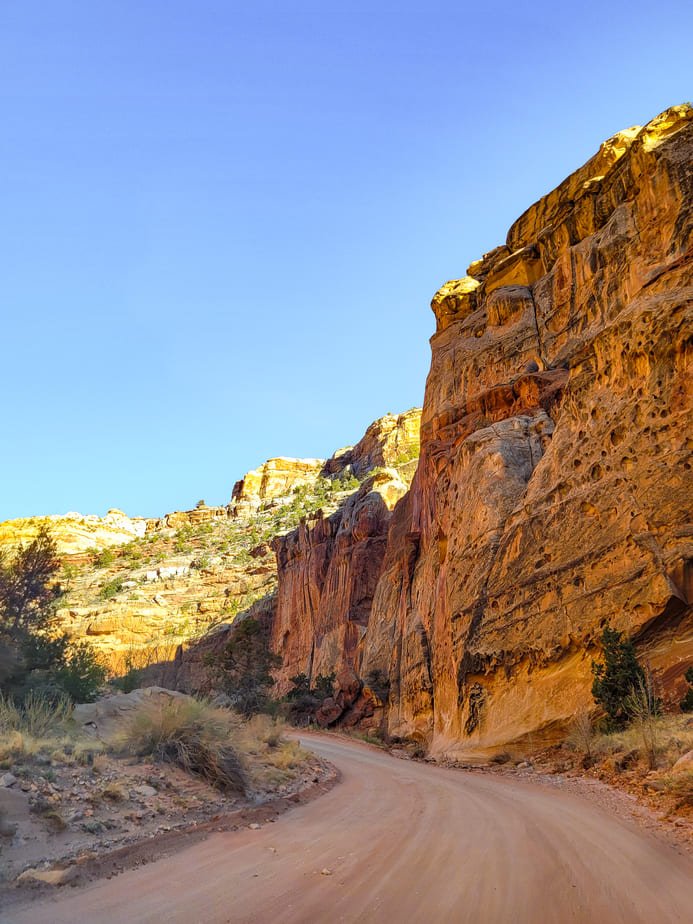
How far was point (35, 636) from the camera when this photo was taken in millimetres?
21547

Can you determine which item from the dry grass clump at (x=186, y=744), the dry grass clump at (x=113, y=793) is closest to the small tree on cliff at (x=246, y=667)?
the dry grass clump at (x=186, y=744)

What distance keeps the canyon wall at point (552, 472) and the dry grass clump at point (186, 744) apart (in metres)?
10.1

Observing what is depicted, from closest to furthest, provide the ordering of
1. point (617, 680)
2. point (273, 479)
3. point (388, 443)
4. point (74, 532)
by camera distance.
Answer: point (617, 680), point (388, 443), point (74, 532), point (273, 479)

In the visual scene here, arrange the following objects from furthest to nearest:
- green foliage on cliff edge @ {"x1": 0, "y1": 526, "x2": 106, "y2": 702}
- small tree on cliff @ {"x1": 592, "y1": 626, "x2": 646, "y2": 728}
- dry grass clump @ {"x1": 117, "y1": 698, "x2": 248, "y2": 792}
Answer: green foliage on cliff edge @ {"x1": 0, "y1": 526, "x2": 106, "y2": 702}, small tree on cliff @ {"x1": 592, "y1": 626, "x2": 646, "y2": 728}, dry grass clump @ {"x1": 117, "y1": 698, "x2": 248, "y2": 792}

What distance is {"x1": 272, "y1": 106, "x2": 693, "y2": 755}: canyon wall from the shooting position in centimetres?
1667

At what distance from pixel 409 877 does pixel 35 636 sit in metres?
20.1

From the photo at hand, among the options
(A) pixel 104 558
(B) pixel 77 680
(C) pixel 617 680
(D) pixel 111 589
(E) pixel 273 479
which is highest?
(E) pixel 273 479

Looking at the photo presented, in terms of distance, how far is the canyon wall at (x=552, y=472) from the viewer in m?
16.7

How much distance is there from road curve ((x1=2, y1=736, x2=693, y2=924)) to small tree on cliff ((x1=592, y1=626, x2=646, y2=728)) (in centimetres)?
603

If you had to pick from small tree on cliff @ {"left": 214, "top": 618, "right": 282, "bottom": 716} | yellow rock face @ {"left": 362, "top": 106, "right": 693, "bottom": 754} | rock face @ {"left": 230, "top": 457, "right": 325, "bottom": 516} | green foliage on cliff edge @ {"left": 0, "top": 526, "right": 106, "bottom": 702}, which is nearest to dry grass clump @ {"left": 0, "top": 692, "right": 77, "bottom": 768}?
green foliage on cliff edge @ {"left": 0, "top": 526, "right": 106, "bottom": 702}

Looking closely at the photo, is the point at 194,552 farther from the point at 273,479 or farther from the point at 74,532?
the point at 273,479

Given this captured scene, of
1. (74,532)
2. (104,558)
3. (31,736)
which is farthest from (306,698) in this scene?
(74,532)

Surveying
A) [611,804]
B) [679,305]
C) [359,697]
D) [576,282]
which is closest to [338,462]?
[359,697]

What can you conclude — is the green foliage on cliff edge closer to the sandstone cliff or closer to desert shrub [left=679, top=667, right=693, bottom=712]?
desert shrub [left=679, top=667, right=693, bottom=712]
